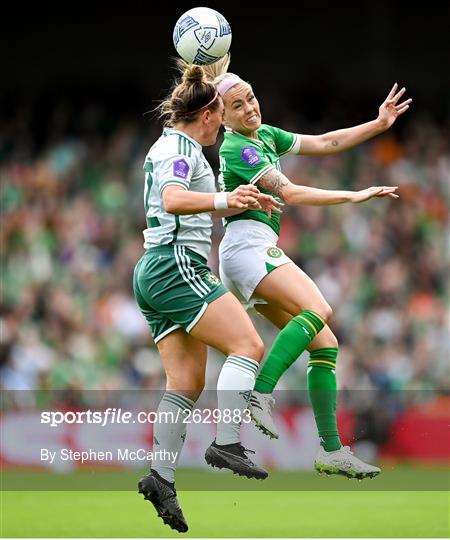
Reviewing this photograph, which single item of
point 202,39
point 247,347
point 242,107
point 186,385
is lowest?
point 186,385

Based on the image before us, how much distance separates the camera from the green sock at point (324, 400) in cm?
657

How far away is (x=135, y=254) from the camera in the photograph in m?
14.3

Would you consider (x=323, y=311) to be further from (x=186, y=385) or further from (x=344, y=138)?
(x=344, y=138)

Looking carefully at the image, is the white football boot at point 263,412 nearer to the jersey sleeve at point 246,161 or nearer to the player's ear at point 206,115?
the jersey sleeve at point 246,161

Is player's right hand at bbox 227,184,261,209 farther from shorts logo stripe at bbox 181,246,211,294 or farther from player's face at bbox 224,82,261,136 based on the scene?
player's face at bbox 224,82,261,136

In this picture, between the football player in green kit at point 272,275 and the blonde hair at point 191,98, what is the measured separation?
159 mm

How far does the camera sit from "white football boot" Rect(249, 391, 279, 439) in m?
6.12

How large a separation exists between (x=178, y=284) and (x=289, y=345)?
674 millimetres

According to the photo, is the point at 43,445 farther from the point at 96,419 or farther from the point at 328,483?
the point at 96,419

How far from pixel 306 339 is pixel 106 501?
4.95 m

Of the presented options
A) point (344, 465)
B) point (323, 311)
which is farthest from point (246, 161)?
point (344, 465)

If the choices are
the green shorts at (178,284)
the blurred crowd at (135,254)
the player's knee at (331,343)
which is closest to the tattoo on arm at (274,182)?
the green shorts at (178,284)

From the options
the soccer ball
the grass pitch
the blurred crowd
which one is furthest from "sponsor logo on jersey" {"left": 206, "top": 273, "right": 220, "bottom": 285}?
the blurred crowd

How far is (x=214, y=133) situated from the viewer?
639 cm
